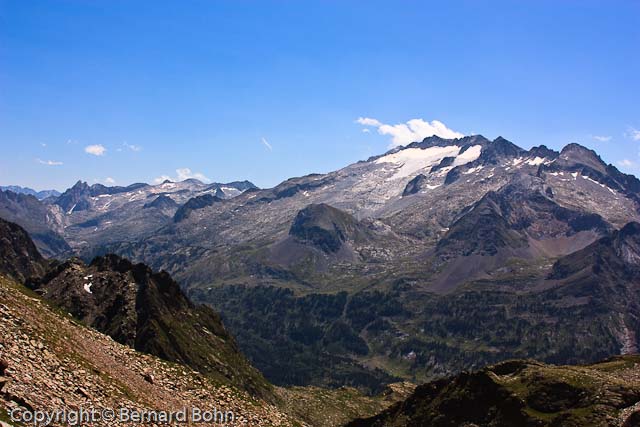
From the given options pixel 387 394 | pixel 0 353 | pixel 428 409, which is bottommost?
pixel 387 394

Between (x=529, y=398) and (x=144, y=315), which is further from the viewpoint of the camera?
(x=144, y=315)

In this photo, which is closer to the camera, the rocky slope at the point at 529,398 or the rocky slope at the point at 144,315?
the rocky slope at the point at 529,398

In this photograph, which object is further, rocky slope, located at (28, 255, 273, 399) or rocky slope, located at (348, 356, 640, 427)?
rocky slope, located at (28, 255, 273, 399)

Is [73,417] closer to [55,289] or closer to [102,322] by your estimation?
[102,322]

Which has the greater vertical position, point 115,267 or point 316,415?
point 115,267

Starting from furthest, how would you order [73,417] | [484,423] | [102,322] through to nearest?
[102,322], [484,423], [73,417]

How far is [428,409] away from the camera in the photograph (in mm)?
79562

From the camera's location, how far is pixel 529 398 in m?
66.6

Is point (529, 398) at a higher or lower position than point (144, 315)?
higher

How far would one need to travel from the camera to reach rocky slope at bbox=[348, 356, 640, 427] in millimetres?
58844

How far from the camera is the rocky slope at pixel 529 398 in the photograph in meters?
58.8

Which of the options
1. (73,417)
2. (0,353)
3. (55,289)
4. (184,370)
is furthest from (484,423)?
(55,289)

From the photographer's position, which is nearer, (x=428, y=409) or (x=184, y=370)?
(x=184, y=370)

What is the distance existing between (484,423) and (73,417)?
48.1 meters
